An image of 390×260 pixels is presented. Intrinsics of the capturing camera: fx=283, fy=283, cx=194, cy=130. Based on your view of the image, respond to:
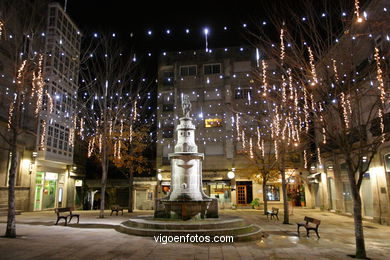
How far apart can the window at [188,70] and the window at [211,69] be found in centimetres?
128

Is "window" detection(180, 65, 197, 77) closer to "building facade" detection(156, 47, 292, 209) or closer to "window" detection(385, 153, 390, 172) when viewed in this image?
"building facade" detection(156, 47, 292, 209)

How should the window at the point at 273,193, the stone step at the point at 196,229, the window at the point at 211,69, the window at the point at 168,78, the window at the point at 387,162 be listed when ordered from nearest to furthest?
the stone step at the point at 196,229 < the window at the point at 387,162 < the window at the point at 273,193 < the window at the point at 211,69 < the window at the point at 168,78

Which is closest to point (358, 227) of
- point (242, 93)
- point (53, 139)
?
point (53, 139)

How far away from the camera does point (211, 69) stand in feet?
110

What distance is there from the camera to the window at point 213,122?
1261 inches

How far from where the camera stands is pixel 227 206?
2975 centimetres

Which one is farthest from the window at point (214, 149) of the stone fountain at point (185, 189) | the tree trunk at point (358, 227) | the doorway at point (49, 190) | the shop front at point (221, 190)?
the tree trunk at point (358, 227)

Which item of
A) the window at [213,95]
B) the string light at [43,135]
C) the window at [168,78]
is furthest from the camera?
the window at [168,78]

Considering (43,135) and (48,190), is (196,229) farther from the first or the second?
(48,190)

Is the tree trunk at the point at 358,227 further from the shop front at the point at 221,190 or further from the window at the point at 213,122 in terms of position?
the window at the point at 213,122

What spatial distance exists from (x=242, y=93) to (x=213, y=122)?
4.63 m

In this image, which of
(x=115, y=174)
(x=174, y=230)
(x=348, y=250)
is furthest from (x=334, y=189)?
(x=115, y=174)

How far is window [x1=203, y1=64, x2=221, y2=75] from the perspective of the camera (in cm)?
3325

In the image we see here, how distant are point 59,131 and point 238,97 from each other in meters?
18.7
